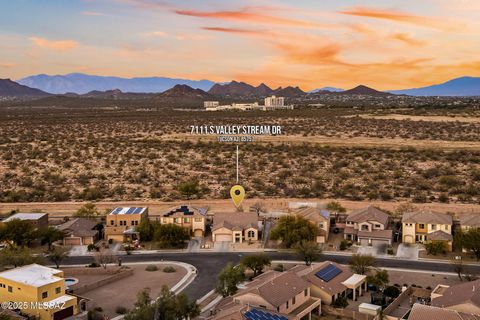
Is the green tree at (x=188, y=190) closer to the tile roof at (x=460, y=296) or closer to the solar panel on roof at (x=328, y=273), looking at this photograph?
the solar panel on roof at (x=328, y=273)

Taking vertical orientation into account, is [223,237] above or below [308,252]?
below

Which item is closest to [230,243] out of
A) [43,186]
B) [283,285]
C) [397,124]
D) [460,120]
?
[283,285]

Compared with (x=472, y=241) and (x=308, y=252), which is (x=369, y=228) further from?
(x=308, y=252)

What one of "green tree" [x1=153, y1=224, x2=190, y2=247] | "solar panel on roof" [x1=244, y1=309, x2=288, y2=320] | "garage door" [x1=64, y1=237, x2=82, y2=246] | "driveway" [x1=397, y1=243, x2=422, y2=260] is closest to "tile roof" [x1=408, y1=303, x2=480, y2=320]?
"solar panel on roof" [x1=244, y1=309, x2=288, y2=320]

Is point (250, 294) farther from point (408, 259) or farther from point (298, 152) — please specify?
point (298, 152)

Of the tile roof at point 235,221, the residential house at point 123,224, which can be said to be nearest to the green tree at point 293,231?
the tile roof at point 235,221

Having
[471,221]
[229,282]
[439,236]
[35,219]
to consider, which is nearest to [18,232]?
[35,219]
